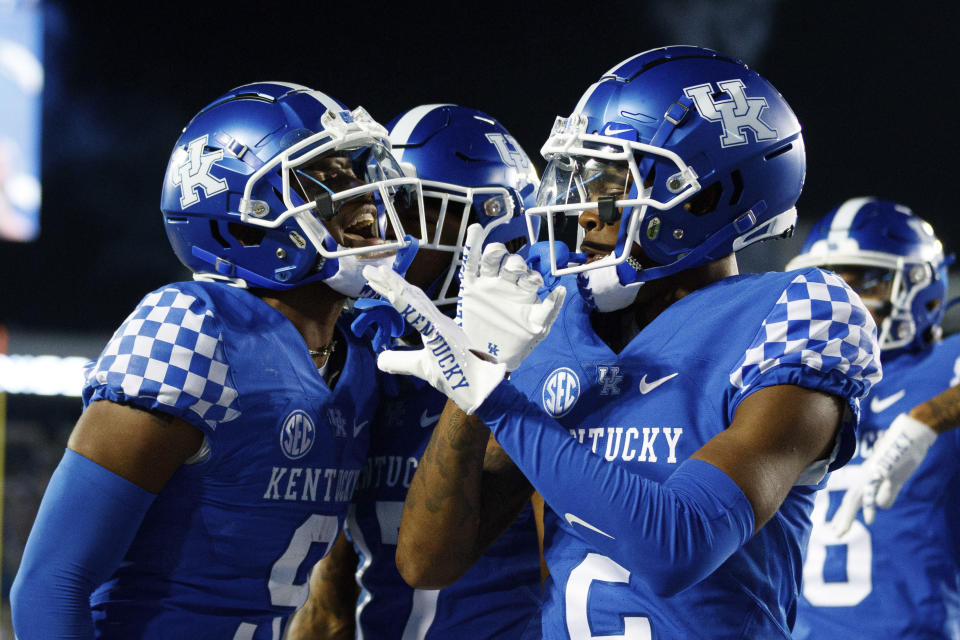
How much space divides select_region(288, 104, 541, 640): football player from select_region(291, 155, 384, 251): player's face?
14 cm

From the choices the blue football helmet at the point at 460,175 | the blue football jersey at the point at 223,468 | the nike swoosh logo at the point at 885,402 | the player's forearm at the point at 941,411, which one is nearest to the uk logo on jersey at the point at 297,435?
the blue football jersey at the point at 223,468

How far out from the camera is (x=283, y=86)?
1.88 meters

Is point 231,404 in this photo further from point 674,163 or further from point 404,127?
point 404,127

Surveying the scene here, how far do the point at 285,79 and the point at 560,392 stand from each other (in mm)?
6209

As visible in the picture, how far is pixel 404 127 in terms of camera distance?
7.49 ft

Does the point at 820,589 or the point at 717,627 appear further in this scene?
the point at 820,589

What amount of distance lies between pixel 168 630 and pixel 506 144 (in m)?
1.31

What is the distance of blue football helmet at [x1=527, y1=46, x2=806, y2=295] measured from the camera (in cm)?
152

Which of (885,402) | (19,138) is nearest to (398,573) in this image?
(885,402)

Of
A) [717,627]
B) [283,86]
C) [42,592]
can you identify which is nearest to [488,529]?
[717,627]

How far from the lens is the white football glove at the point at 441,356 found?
1.28 m

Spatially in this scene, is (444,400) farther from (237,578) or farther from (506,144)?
(506,144)

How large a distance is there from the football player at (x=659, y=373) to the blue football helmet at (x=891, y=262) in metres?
1.70

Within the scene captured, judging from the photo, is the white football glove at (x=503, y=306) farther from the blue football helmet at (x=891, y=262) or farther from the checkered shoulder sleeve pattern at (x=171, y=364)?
the blue football helmet at (x=891, y=262)
